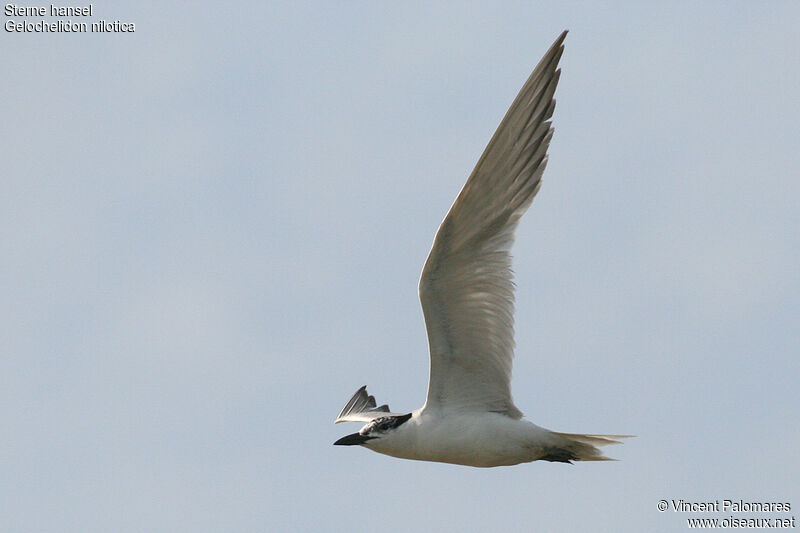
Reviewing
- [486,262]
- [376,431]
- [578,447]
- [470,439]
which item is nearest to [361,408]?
[376,431]

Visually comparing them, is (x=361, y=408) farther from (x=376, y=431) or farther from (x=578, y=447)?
(x=578, y=447)

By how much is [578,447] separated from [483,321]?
5.16 ft

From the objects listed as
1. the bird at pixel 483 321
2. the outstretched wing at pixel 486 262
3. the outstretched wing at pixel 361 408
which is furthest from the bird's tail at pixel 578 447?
the outstretched wing at pixel 361 408

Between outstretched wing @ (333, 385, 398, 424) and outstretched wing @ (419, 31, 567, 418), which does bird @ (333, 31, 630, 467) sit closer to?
outstretched wing @ (419, 31, 567, 418)

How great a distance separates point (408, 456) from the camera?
11.8m

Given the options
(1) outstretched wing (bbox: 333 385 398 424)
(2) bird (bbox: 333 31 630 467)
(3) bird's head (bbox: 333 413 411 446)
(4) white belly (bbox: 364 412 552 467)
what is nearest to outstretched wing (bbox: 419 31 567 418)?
(2) bird (bbox: 333 31 630 467)

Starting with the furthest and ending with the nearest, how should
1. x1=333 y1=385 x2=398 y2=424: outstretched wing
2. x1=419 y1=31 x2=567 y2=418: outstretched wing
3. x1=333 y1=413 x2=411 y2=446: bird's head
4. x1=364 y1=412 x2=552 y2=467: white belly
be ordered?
x1=333 y1=385 x2=398 y2=424: outstretched wing < x1=333 y1=413 x2=411 y2=446: bird's head < x1=364 y1=412 x2=552 y2=467: white belly < x1=419 y1=31 x2=567 y2=418: outstretched wing

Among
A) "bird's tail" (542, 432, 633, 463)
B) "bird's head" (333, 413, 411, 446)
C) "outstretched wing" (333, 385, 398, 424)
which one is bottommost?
"bird's tail" (542, 432, 633, 463)

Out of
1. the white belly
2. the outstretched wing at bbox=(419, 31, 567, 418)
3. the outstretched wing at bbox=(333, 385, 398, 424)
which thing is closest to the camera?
the outstretched wing at bbox=(419, 31, 567, 418)

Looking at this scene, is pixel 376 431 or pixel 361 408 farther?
pixel 361 408

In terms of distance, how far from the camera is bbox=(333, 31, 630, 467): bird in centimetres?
1091

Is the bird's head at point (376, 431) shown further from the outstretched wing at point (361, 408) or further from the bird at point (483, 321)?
the outstretched wing at point (361, 408)

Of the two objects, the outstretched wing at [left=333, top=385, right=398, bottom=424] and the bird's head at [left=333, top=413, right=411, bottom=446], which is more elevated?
the outstretched wing at [left=333, top=385, right=398, bottom=424]

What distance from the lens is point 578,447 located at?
11648 millimetres
